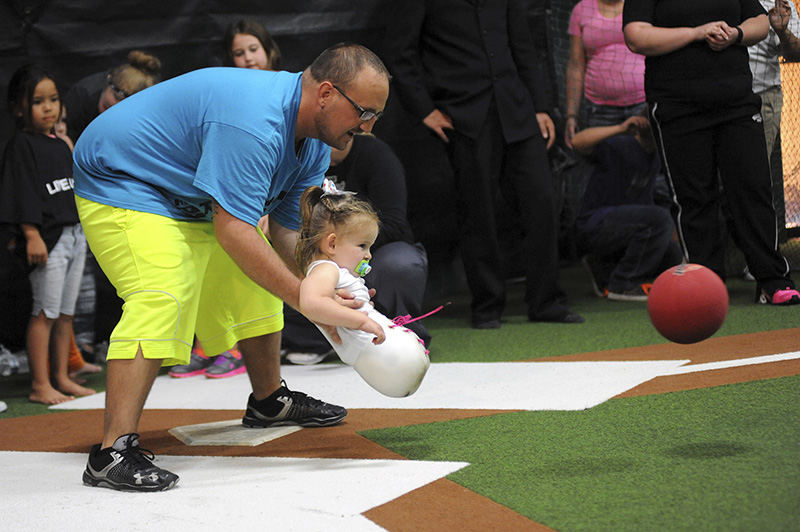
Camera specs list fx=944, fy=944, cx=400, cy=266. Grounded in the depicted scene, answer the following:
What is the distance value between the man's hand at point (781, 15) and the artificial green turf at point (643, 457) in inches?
114

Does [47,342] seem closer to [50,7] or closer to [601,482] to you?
[50,7]

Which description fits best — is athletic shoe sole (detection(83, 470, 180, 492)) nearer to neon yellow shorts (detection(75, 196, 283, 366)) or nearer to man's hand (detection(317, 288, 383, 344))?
neon yellow shorts (detection(75, 196, 283, 366))

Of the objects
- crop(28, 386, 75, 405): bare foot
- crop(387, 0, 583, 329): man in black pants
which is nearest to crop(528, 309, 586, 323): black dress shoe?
crop(387, 0, 583, 329): man in black pants

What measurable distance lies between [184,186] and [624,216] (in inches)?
148

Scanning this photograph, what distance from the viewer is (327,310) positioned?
9.12 ft

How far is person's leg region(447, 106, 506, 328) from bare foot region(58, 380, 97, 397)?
2.15m

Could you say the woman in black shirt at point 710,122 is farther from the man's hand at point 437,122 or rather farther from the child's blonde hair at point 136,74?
the child's blonde hair at point 136,74

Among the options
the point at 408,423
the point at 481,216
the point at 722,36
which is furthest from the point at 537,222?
the point at 408,423

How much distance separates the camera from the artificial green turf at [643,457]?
2.19 meters

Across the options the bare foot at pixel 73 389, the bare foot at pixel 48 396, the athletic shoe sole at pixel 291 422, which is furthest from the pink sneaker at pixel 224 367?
the athletic shoe sole at pixel 291 422

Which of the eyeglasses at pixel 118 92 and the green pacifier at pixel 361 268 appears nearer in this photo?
the green pacifier at pixel 361 268

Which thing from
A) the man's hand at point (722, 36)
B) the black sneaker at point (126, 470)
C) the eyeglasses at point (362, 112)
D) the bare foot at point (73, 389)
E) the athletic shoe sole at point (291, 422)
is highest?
the man's hand at point (722, 36)

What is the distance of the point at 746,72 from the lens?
4922mm

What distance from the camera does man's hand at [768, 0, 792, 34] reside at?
214 inches
